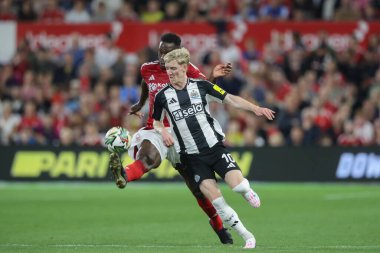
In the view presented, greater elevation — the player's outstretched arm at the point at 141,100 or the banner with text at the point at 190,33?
the player's outstretched arm at the point at 141,100

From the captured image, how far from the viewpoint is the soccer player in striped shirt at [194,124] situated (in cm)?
1073

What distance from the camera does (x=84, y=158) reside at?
22875mm

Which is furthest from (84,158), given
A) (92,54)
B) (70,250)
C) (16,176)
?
(70,250)

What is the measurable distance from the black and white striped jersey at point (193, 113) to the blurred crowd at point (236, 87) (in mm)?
11504

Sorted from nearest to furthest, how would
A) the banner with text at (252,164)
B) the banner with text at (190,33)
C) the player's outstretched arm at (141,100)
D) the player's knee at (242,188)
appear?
the player's knee at (242,188) → the player's outstretched arm at (141,100) → the banner with text at (252,164) → the banner with text at (190,33)

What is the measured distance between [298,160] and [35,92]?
7582 millimetres

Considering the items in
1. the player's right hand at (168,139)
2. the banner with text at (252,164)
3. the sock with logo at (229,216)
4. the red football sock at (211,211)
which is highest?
the player's right hand at (168,139)

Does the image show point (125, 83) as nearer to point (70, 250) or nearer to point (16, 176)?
point (16, 176)

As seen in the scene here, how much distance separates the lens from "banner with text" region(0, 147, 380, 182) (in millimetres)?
21656

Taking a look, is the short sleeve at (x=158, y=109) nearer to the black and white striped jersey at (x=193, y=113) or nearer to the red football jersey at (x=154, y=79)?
the black and white striped jersey at (x=193, y=113)

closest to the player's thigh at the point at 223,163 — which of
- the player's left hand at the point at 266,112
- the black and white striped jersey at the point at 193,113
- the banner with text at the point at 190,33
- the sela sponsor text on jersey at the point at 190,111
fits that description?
the black and white striped jersey at the point at 193,113

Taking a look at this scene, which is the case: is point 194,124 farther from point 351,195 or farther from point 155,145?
point 351,195

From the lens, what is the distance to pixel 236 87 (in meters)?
24.0

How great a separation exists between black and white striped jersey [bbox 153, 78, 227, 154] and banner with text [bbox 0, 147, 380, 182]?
36.3 ft
